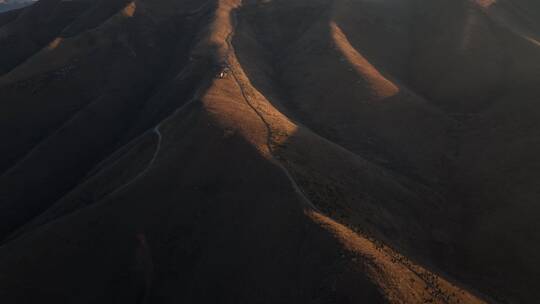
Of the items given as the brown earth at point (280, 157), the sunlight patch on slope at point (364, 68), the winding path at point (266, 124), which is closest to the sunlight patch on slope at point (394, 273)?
the brown earth at point (280, 157)

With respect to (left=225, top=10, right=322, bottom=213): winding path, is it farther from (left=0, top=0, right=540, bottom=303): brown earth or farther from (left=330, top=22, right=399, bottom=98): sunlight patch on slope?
(left=330, top=22, right=399, bottom=98): sunlight patch on slope

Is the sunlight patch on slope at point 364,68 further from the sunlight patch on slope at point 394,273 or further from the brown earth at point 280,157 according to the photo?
the sunlight patch on slope at point 394,273

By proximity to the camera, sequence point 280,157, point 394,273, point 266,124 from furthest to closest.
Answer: point 266,124 < point 280,157 < point 394,273

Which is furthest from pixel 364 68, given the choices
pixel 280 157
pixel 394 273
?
pixel 394 273

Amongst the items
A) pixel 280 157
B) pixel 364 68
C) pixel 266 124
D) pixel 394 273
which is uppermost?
pixel 394 273

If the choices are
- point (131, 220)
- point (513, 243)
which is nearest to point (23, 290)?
point (131, 220)

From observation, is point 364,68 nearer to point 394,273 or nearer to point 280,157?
point 280,157
